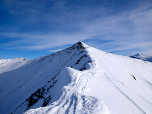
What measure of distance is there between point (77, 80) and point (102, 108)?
3.17 m

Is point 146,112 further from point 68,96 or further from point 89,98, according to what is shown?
point 68,96

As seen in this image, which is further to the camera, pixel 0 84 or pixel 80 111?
pixel 0 84

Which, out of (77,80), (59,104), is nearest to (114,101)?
(77,80)

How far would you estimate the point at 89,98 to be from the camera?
4.85m

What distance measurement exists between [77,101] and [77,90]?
102cm

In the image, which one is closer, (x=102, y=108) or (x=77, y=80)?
(x=102, y=108)

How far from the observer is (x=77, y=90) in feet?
18.5

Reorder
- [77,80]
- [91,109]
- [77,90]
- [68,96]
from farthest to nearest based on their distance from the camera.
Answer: [77,80], [77,90], [68,96], [91,109]

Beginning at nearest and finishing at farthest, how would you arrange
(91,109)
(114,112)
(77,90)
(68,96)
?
(91,109), (114,112), (68,96), (77,90)

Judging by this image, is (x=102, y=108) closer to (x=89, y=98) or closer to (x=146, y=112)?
(x=89, y=98)

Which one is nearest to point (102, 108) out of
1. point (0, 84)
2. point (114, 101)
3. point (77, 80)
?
point (114, 101)

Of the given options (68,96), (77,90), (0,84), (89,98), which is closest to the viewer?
(89,98)

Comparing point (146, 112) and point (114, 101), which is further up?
point (114, 101)

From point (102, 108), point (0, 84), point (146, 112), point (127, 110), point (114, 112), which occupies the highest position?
point (102, 108)
